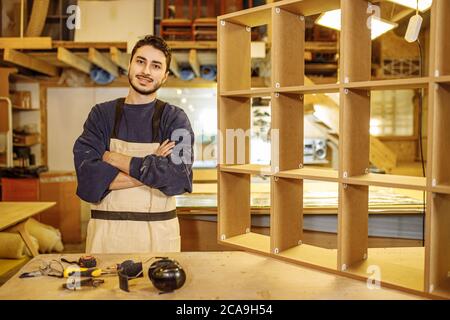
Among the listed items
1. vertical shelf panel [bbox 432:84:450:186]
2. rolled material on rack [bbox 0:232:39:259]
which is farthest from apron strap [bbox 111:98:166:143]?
rolled material on rack [bbox 0:232:39:259]

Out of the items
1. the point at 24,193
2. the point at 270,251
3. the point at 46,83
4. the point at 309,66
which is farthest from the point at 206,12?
the point at 270,251

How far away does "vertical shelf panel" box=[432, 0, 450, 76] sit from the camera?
149 centimetres

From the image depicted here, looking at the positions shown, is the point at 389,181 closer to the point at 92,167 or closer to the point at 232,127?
the point at 232,127

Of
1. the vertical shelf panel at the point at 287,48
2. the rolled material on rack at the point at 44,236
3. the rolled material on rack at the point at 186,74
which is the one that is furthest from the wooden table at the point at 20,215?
the rolled material on rack at the point at 186,74

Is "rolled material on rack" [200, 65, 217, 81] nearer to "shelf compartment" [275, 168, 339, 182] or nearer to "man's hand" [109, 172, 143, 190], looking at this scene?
"man's hand" [109, 172, 143, 190]

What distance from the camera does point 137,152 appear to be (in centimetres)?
241

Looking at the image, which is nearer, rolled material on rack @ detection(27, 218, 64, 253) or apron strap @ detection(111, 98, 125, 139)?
apron strap @ detection(111, 98, 125, 139)

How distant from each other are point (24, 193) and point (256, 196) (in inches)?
130

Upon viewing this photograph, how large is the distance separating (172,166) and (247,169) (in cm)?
46

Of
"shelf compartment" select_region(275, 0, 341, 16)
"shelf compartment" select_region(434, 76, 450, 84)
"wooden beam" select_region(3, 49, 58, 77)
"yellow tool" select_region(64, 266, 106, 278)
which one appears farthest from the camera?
"wooden beam" select_region(3, 49, 58, 77)

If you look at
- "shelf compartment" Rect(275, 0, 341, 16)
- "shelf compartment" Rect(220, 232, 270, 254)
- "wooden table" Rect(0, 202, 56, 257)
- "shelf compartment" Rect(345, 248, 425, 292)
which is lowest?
"wooden table" Rect(0, 202, 56, 257)

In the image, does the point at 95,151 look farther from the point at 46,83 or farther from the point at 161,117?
the point at 46,83

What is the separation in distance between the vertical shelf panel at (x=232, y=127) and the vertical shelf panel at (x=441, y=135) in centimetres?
89

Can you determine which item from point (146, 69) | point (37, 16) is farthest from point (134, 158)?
point (37, 16)
